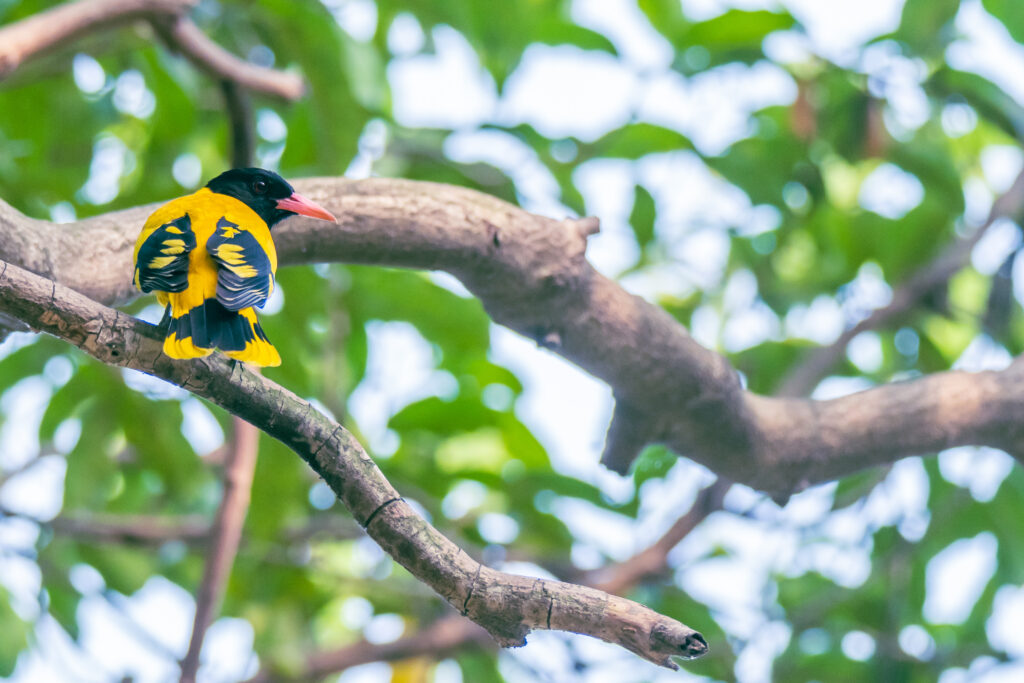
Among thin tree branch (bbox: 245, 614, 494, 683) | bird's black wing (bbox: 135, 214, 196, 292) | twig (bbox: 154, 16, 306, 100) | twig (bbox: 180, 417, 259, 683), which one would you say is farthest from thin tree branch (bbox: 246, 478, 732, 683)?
bird's black wing (bbox: 135, 214, 196, 292)

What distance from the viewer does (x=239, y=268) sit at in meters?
1.21

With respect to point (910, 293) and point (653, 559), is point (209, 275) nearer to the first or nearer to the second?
point (653, 559)

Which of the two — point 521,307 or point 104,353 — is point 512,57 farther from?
point 104,353

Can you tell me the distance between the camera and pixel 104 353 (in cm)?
111

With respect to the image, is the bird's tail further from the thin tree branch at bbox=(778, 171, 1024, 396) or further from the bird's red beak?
the thin tree branch at bbox=(778, 171, 1024, 396)

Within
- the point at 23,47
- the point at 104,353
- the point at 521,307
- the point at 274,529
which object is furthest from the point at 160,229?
the point at 274,529

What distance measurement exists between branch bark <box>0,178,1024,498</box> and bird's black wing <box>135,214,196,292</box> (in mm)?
226

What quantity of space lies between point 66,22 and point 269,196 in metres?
0.77

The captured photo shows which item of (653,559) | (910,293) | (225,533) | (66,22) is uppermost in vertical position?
(66,22)

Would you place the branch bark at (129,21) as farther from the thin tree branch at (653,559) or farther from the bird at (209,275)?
A: the thin tree branch at (653,559)

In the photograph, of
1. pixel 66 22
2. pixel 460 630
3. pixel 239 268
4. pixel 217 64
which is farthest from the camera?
pixel 460 630

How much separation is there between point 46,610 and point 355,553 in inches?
48.7

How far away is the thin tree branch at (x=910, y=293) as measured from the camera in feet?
8.69

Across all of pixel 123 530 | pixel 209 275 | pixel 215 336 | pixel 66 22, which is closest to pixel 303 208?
pixel 209 275
